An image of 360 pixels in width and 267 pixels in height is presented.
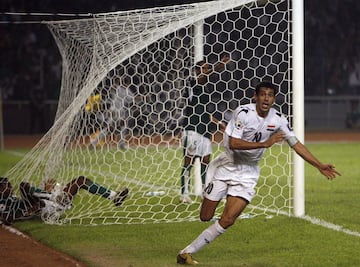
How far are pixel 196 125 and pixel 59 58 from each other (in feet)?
74.2

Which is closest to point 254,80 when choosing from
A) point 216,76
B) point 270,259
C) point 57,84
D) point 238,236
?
point 216,76

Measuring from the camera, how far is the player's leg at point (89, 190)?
10602 mm

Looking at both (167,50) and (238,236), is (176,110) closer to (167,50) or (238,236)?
(167,50)

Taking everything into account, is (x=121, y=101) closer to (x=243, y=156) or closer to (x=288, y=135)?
(x=243, y=156)

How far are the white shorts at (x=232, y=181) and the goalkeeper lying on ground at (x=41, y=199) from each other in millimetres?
2920

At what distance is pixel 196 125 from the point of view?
11711mm

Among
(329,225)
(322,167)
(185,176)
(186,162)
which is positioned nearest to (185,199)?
(185,176)

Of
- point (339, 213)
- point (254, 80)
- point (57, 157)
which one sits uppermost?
point (254, 80)

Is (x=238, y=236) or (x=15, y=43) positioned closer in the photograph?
(x=238, y=236)

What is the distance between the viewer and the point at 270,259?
7.98 m

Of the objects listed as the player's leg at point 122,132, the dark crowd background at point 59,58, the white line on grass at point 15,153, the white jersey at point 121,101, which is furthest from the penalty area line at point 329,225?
the dark crowd background at point 59,58

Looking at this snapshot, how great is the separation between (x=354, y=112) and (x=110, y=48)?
24.5 meters

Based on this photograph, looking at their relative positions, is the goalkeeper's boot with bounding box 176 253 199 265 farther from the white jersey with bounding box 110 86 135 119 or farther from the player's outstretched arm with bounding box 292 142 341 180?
the white jersey with bounding box 110 86 135 119

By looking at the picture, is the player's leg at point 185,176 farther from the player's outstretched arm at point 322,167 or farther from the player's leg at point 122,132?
the player's outstretched arm at point 322,167
